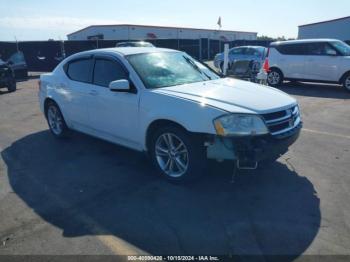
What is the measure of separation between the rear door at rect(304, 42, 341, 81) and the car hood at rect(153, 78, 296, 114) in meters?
8.60

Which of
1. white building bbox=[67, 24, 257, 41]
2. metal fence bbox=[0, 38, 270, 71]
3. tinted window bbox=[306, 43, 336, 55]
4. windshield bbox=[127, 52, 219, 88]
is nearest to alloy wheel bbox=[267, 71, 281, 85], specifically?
tinted window bbox=[306, 43, 336, 55]

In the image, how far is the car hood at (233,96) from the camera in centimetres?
414

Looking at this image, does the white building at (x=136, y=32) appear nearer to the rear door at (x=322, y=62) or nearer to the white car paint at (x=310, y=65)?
the white car paint at (x=310, y=65)

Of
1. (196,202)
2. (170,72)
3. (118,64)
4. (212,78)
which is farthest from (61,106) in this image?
(196,202)

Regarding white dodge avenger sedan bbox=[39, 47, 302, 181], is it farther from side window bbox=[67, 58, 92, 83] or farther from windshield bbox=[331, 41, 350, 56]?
windshield bbox=[331, 41, 350, 56]

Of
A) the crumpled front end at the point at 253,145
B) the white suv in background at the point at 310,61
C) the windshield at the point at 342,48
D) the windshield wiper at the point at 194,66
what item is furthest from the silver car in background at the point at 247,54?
the crumpled front end at the point at 253,145

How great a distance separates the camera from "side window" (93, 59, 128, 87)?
5.18 meters

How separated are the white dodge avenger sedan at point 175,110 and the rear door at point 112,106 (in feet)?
0.04

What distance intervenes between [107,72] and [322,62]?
970cm

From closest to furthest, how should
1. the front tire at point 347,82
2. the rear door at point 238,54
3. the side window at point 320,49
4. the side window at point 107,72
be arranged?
the side window at point 107,72, the front tire at point 347,82, the side window at point 320,49, the rear door at point 238,54

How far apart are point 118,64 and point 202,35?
167 ft

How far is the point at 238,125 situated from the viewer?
13.1ft

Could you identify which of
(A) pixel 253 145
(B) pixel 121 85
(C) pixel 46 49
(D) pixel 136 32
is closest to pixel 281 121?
(A) pixel 253 145

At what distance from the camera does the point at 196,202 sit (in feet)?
13.4
